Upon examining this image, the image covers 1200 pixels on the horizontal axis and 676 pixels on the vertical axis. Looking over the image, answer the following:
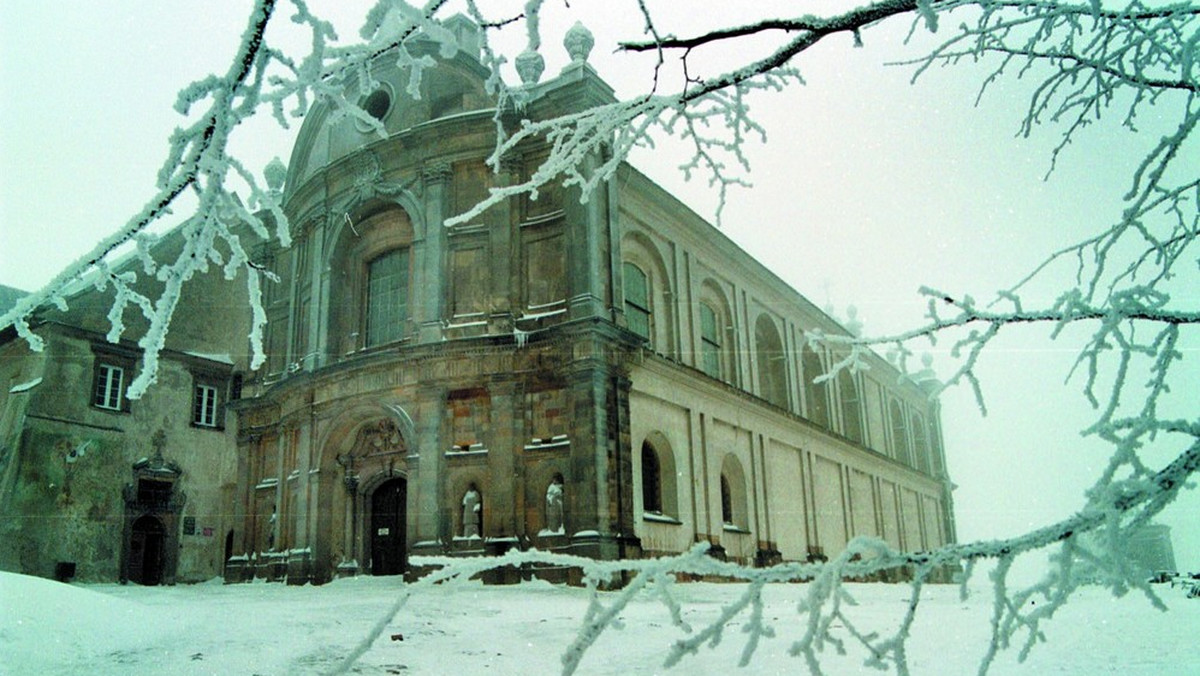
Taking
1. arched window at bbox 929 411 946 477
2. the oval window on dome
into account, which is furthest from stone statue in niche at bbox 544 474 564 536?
arched window at bbox 929 411 946 477

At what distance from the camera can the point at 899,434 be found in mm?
39969

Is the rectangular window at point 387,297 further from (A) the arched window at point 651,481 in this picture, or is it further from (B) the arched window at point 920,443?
(B) the arched window at point 920,443

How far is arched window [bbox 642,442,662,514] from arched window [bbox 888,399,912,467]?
22.8 meters

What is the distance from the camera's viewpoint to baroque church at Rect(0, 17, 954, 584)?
17.1 meters

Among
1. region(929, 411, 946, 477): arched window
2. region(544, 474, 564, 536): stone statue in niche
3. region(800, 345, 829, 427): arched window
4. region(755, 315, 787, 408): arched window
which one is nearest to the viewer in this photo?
region(544, 474, 564, 536): stone statue in niche

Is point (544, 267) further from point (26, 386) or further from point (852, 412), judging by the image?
point (852, 412)

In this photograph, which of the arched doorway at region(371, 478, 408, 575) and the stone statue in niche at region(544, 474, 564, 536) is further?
the arched doorway at region(371, 478, 408, 575)

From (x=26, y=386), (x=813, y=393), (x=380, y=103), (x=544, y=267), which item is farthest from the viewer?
(x=813, y=393)

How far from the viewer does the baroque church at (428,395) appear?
17.1 metres

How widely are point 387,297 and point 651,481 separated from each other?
25.1ft

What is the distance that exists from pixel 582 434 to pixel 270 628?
28.3 feet

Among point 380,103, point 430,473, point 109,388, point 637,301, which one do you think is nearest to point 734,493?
point 637,301

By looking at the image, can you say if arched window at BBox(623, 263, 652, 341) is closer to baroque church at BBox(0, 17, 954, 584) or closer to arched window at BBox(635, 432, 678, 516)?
baroque church at BBox(0, 17, 954, 584)

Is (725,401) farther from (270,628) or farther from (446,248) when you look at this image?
(270,628)
